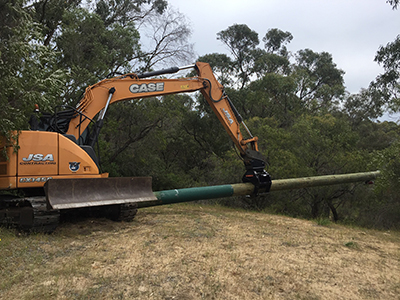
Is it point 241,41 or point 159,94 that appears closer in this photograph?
point 159,94

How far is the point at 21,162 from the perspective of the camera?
6.22 meters

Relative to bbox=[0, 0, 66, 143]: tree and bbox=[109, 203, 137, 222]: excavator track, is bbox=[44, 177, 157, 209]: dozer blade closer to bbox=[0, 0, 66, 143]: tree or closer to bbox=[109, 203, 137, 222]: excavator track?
bbox=[109, 203, 137, 222]: excavator track

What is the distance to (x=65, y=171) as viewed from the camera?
6574 millimetres

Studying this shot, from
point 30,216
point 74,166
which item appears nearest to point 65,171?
point 74,166

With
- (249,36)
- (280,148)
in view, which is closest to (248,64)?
(249,36)

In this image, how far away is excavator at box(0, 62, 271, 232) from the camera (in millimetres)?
6168

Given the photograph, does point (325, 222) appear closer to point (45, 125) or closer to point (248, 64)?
point (45, 125)

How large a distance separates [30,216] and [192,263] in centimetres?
318

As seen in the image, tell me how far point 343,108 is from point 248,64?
9636 mm

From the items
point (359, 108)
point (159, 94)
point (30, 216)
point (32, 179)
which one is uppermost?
point (359, 108)

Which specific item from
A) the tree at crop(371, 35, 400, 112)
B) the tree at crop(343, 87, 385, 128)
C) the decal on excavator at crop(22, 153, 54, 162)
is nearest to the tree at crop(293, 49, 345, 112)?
the tree at crop(343, 87, 385, 128)

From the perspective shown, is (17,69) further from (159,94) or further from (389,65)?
(389,65)

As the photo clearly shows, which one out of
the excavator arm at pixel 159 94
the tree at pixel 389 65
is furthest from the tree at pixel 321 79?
A: the excavator arm at pixel 159 94

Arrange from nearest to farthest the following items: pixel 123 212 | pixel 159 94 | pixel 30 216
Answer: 1. pixel 30 216
2. pixel 123 212
3. pixel 159 94
